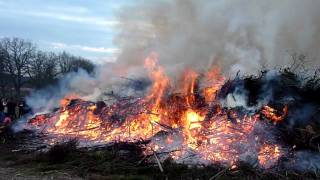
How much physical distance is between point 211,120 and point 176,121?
5.95ft

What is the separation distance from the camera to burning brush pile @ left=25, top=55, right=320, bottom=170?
46.0ft

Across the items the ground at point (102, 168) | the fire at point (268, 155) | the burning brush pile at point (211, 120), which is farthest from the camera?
the burning brush pile at point (211, 120)

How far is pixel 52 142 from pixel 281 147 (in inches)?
318

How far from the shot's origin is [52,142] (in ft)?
57.3

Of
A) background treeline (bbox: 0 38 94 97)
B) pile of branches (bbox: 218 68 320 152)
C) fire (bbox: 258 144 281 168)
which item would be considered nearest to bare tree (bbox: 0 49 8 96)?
background treeline (bbox: 0 38 94 97)

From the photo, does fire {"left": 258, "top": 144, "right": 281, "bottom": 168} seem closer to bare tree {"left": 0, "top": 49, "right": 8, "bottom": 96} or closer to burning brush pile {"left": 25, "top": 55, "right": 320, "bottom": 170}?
burning brush pile {"left": 25, "top": 55, "right": 320, "bottom": 170}

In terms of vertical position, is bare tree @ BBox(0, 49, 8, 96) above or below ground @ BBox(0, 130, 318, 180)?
above

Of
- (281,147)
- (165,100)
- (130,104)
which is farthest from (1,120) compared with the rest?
(281,147)

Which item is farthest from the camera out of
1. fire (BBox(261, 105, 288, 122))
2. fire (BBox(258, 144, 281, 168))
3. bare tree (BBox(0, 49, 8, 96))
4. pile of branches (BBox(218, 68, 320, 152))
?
bare tree (BBox(0, 49, 8, 96))

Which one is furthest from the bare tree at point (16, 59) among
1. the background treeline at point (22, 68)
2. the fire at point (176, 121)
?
the fire at point (176, 121)

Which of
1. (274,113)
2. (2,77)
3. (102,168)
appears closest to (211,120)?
(274,113)

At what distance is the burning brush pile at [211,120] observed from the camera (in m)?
14.0

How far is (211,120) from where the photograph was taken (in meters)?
16.1

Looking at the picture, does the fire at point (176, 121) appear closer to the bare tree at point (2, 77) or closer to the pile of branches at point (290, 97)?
the pile of branches at point (290, 97)
